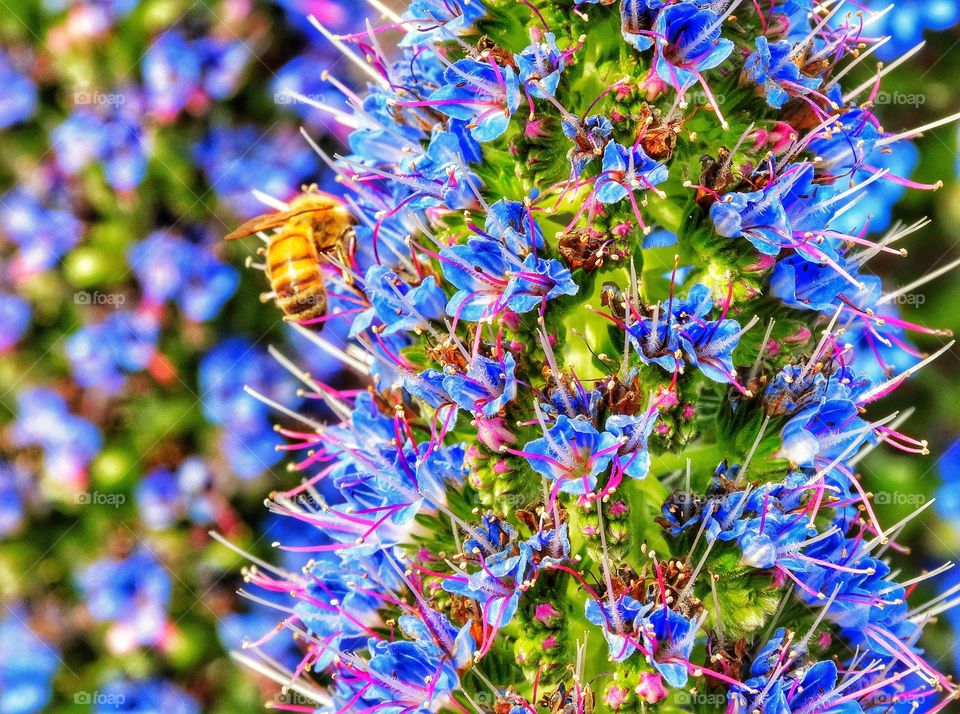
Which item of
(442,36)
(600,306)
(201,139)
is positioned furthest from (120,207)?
(600,306)

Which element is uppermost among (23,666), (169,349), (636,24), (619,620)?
(636,24)

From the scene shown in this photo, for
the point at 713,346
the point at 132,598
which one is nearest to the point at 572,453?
the point at 713,346

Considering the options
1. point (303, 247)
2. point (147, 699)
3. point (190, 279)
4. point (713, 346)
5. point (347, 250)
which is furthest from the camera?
point (190, 279)

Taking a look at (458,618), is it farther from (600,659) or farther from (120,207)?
(120,207)

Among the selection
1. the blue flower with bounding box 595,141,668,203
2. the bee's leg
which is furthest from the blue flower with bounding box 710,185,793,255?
the bee's leg

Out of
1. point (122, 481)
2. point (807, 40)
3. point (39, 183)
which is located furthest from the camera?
point (39, 183)

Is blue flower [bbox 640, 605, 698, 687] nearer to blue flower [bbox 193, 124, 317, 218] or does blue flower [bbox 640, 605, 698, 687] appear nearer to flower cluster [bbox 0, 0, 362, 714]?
flower cluster [bbox 0, 0, 362, 714]

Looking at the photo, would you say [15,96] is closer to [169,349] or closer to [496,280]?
[169,349]
